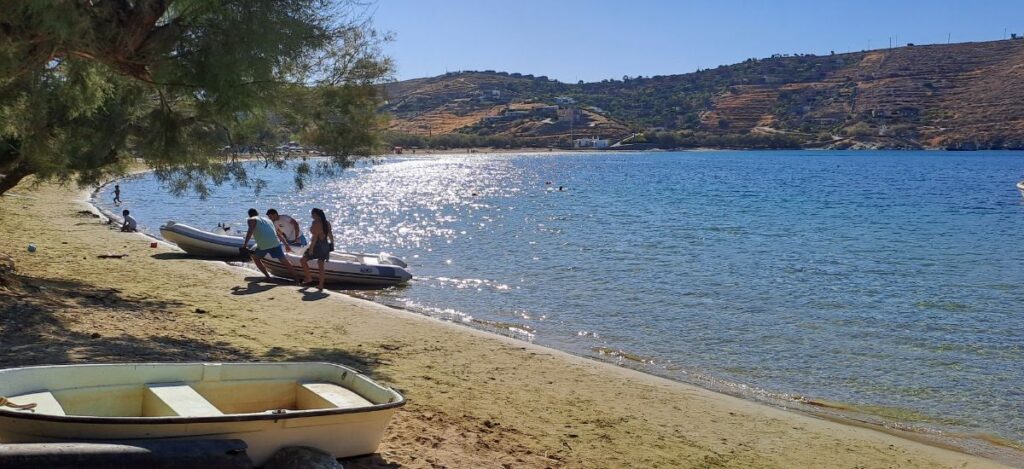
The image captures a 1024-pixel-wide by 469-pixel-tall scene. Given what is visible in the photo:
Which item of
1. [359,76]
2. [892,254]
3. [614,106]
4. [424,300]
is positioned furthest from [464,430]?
[614,106]

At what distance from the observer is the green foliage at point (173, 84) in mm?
8102

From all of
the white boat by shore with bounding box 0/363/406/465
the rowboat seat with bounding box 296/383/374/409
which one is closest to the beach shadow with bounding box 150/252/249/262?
the white boat by shore with bounding box 0/363/406/465

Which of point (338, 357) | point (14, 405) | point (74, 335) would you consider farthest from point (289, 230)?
point (14, 405)

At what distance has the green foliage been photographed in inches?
319

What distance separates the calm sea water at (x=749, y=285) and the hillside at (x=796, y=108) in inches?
3277

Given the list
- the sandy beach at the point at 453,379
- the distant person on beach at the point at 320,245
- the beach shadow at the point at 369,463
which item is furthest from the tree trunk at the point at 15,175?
the beach shadow at the point at 369,463

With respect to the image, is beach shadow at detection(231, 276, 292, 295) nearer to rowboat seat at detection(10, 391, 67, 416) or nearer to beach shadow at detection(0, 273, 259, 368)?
beach shadow at detection(0, 273, 259, 368)

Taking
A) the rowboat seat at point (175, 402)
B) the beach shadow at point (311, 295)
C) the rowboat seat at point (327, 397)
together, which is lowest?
the beach shadow at point (311, 295)

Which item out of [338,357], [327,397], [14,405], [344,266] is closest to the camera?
[14,405]

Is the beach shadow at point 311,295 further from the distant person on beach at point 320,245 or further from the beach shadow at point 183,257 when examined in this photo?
the beach shadow at point 183,257

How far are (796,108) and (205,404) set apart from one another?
151 meters

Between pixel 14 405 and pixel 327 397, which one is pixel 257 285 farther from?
pixel 14 405

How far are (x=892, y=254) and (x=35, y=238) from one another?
20.9 meters

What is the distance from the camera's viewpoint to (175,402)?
521 centimetres
